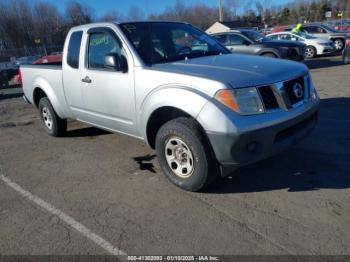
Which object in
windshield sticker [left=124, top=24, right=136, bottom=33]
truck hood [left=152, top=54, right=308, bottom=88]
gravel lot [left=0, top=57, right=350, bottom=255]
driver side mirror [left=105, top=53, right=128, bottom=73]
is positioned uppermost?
windshield sticker [left=124, top=24, right=136, bottom=33]

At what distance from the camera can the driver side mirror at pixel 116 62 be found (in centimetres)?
424

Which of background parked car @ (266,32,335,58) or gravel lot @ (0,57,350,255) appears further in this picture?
background parked car @ (266,32,335,58)

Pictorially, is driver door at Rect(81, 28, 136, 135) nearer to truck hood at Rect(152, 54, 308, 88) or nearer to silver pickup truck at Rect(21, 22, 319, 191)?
silver pickup truck at Rect(21, 22, 319, 191)

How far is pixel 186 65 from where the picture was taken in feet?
13.5

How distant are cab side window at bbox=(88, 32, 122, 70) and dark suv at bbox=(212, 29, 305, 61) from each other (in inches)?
374

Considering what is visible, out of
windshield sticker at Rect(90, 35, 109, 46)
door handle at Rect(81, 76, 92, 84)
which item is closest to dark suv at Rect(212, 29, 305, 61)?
windshield sticker at Rect(90, 35, 109, 46)

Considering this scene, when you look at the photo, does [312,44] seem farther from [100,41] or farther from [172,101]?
[172,101]

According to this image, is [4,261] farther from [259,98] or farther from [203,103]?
[259,98]

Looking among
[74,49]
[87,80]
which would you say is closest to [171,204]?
[87,80]

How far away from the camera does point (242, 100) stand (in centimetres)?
341

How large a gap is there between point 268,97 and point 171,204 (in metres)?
1.46

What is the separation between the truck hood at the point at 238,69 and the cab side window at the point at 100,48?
0.70m

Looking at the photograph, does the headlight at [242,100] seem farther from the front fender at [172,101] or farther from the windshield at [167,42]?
the windshield at [167,42]

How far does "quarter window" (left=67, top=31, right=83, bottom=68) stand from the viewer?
5.23 metres
